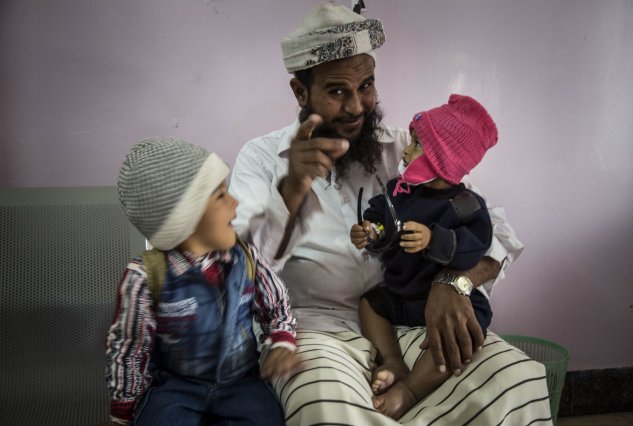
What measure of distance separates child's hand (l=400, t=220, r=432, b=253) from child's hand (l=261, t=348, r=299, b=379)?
1.36ft

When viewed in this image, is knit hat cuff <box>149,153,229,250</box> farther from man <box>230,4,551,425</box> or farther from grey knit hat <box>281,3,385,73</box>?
grey knit hat <box>281,3,385,73</box>

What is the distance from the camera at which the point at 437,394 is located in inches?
58.6

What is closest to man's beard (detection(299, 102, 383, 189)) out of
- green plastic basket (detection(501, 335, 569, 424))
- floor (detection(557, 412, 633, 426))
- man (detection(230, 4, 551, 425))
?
man (detection(230, 4, 551, 425))

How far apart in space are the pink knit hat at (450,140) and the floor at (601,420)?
166 cm

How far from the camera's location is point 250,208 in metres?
1.73

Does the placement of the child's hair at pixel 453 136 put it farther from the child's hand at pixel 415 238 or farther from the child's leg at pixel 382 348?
the child's leg at pixel 382 348

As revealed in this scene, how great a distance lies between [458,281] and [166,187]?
0.86 meters

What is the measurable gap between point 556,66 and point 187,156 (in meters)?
1.92

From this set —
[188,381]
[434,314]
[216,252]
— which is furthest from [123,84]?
[434,314]

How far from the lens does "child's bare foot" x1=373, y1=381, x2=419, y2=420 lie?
1.45 meters

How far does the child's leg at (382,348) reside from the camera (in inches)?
59.8

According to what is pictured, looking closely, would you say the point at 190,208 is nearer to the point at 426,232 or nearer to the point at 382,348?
the point at 426,232

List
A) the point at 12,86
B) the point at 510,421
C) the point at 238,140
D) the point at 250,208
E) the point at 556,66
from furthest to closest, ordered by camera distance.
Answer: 1. the point at 556,66
2. the point at 238,140
3. the point at 12,86
4. the point at 250,208
5. the point at 510,421

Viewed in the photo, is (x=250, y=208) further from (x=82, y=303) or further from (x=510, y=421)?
(x=510, y=421)
